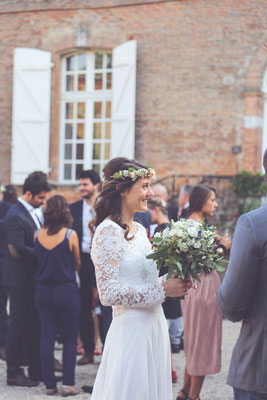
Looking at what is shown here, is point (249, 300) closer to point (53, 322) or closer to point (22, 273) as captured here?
point (53, 322)

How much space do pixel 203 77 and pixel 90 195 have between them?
20.1 feet

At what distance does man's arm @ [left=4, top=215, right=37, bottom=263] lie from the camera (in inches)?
238

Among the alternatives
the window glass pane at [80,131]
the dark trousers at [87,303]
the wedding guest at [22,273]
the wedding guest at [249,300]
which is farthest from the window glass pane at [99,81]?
the wedding guest at [249,300]

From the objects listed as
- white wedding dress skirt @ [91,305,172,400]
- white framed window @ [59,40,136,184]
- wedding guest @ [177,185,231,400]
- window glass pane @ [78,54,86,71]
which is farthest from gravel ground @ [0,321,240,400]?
window glass pane @ [78,54,86,71]

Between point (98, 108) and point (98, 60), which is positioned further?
point (98, 108)

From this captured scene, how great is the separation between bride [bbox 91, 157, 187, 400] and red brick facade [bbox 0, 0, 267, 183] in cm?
891

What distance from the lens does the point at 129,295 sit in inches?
134

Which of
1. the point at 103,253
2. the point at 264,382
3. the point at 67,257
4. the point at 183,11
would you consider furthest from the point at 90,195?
the point at 183,11

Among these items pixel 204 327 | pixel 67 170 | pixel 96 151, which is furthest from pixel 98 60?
pixel 204 327

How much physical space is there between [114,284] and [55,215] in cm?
246

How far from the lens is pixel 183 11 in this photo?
12.7 metres

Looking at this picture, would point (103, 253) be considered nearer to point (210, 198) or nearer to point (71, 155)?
point (210, 198)

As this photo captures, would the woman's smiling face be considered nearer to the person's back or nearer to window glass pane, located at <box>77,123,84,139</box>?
the person's back

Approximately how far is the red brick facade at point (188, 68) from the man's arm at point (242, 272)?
31.8ft
